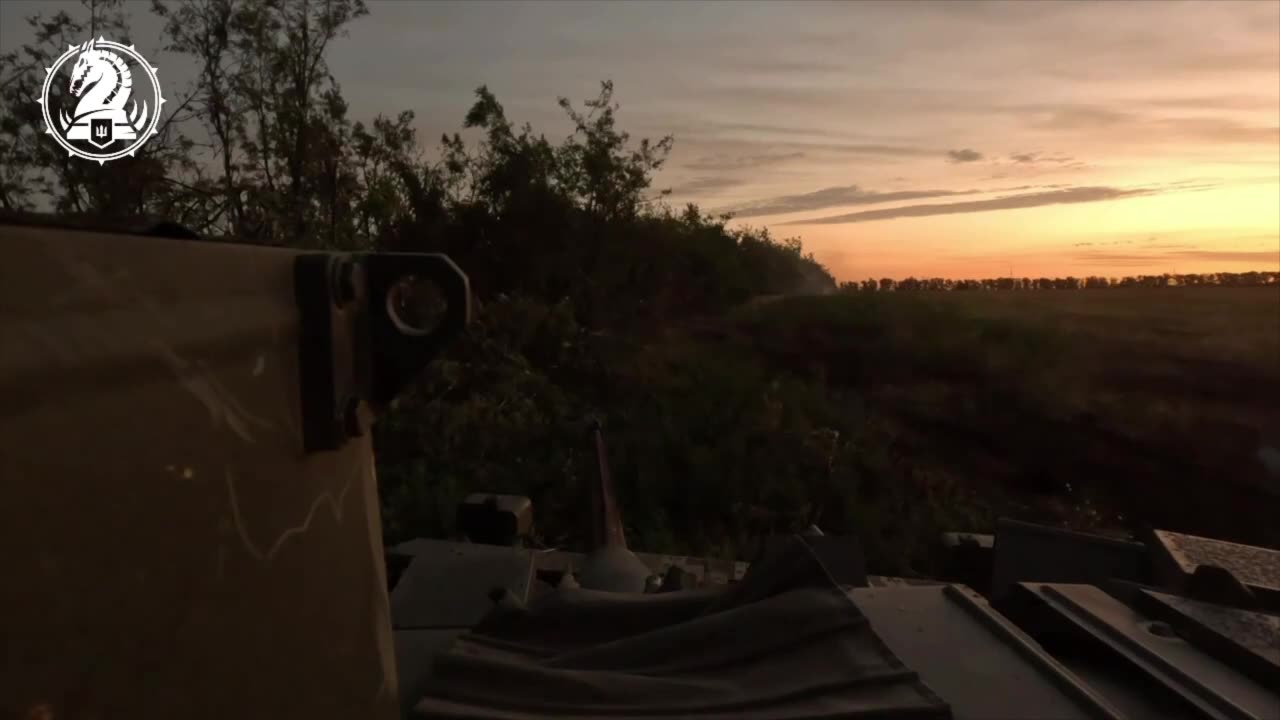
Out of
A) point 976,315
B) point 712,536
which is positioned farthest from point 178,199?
point 976,315

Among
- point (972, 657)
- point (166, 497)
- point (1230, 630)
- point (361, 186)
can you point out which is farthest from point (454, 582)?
point (361, 186)

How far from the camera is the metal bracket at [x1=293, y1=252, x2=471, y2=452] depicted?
1.11m

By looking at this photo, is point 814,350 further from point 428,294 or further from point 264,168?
point 428,294

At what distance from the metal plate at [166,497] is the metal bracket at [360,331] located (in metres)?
0.02

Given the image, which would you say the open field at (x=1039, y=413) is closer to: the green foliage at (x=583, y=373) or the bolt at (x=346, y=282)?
the green foliage at (x=583, y=373)

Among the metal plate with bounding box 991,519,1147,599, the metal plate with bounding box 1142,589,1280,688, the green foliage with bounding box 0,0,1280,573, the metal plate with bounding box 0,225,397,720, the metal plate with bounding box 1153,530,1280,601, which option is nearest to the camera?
the metal plate with bounding box 0,225,397,720

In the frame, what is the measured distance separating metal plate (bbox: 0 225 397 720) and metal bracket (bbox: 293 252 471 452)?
0.02 metres

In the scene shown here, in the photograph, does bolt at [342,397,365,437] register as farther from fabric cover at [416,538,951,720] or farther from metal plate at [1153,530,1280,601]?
metal plate at [1153,530,1280,601]

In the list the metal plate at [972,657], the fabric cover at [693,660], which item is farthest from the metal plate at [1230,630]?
the fabric cover at [693,660]

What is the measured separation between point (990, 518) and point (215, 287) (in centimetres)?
1385

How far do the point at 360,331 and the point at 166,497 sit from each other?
12.1 inches

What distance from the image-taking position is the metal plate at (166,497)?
2.69ft

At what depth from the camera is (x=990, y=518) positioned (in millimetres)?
13617

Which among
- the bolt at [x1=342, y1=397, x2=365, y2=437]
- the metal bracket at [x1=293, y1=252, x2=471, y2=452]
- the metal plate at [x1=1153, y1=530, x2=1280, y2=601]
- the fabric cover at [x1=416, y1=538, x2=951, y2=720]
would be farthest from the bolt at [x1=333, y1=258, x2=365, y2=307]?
the metal plate at [x1=1153, y1=530, x2=1280, y2=601]
